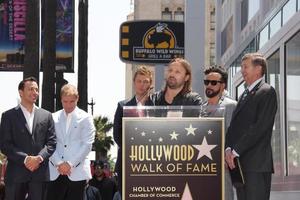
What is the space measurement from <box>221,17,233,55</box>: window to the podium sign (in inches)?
1003

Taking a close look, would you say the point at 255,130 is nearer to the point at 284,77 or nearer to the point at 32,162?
the point at 32,162

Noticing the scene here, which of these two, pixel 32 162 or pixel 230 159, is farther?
pixel 32 162

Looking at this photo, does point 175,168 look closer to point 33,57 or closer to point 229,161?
point 229,161

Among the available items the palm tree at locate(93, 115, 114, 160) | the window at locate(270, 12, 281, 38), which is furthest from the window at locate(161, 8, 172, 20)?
the window at locate(270, 12, 281, 38)

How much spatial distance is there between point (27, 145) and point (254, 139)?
108 inches

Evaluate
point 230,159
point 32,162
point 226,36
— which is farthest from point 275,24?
point 226,36

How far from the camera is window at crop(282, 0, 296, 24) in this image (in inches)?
599

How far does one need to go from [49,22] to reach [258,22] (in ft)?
24.3

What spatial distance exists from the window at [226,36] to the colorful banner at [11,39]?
9252mm

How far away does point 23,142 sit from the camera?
8.00 metres

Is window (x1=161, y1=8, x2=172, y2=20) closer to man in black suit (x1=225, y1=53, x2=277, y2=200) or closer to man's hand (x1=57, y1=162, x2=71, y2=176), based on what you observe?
man's hand (x1=57, y1=162, x2=71, y2=176)

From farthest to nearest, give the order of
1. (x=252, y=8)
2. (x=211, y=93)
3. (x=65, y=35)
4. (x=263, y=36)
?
(x=65, y=35), (x=252, y=8), (x=263, y=36), (x=211, y=93)

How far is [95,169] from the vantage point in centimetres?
1424

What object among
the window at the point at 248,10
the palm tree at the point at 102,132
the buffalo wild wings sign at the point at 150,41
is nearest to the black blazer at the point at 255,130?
the buffalo wild wings sign at the point at 150,41
